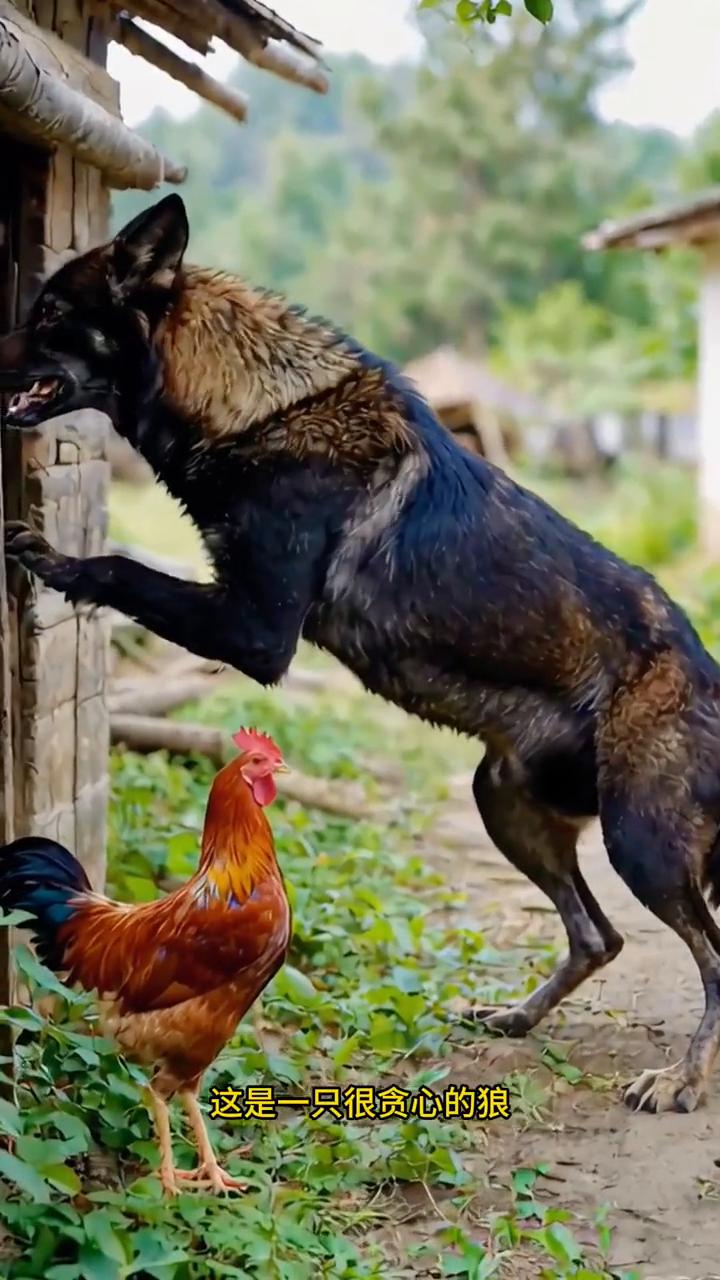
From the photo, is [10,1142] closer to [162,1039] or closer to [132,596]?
[162,1039]

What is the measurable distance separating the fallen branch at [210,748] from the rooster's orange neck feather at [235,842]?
13.0 feet

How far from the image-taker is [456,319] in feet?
87.4

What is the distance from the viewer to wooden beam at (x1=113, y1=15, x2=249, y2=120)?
4.44 meters

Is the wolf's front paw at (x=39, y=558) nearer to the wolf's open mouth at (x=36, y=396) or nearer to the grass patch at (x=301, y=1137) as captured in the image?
the wolf's open mouth at (x=36, y=396)

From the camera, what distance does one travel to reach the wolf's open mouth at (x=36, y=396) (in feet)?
10.2

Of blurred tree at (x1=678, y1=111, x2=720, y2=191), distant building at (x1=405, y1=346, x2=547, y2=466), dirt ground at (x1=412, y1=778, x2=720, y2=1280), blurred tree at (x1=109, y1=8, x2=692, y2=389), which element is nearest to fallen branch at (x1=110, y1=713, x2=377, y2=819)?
dirt ground at (x1=412, y1=778, x2=720, y2=1280)

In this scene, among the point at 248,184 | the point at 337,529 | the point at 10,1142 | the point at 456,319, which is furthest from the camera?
the point at 248,184

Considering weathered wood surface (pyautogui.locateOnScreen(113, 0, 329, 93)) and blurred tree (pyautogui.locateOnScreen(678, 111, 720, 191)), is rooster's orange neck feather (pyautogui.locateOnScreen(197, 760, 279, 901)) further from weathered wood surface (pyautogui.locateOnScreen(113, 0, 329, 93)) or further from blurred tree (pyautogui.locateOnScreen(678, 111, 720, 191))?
blurred tree (pyautogui.locateOnScreen(678, 111, 720, 191))

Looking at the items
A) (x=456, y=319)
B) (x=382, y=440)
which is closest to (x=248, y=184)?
(x=456, y=319)

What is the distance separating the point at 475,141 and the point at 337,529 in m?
23.6

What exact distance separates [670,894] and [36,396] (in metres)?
2.14

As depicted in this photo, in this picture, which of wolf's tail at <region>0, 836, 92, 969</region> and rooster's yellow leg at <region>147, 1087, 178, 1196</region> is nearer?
rooster's yellow leg at <region>147, 1087, 178, 1196</region>

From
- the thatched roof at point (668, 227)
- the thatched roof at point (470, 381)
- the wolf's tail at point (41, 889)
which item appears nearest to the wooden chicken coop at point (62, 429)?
the wolf's tail at point (41, 889)

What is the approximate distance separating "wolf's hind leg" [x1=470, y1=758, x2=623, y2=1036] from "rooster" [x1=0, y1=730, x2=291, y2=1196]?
138 centimetres
